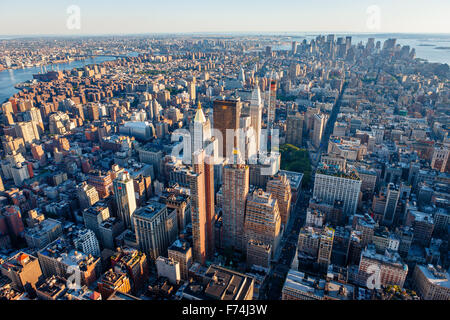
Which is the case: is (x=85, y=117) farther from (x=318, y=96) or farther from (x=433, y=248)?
(x=433, y=248)

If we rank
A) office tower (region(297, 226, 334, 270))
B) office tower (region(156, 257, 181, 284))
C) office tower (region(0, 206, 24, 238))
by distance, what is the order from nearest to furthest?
1. office tower (region(156, 257, 181, 284))
2. office tower (region(297, 226, 334, 270))
3. office tower (region(0, 206, 24, 238))

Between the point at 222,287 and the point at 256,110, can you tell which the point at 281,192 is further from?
the point at 256,110

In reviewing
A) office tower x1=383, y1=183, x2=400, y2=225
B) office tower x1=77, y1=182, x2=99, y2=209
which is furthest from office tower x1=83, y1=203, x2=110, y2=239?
office tower x1=383, y1=183, x2=400, y2=225

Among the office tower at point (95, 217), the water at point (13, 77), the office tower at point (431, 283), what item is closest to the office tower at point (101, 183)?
the office tower at point (95, 217)

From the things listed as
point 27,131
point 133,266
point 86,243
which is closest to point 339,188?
point 133,266

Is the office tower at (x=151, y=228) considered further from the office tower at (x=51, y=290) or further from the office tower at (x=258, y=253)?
the office tower at (x=258, y=253)

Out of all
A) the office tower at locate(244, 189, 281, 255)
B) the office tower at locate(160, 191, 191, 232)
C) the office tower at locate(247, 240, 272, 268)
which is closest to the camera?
the office tower at locate(247, 240, 272, 268)

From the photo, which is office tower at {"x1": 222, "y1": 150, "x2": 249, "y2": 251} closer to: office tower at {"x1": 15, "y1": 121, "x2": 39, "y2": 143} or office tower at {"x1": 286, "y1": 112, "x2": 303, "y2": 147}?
office tower at {"x1": 286, "y1": 112, "x2": 303, "y2": 147}

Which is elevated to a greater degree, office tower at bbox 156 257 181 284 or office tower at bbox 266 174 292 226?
office tower at bbox 266 174 292 226
